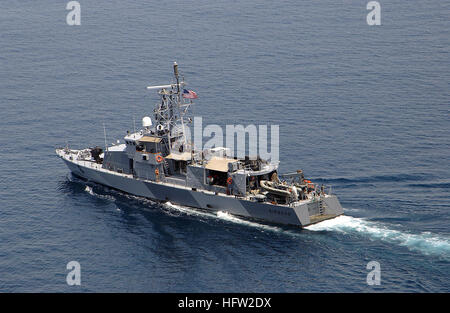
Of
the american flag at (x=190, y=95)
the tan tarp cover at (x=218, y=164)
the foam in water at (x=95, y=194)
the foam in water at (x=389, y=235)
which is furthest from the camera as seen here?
the foam in water at (x=95, y=194)

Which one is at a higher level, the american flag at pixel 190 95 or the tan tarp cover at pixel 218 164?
the american flag at pixel 190 95

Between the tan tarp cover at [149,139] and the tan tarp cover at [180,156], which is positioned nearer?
the tan tarp cover at [180,156]

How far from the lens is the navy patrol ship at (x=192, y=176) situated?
73.8 metres

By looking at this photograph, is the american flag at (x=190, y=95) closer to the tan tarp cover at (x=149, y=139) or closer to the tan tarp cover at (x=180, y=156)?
the tan tarp cover at (x=149, y=139)

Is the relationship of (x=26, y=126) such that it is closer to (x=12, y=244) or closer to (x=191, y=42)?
(x=12, y=244)

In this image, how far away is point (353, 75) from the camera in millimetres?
120188

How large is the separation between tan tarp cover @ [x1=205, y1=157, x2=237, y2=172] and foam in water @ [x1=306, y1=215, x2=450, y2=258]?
44.5ft

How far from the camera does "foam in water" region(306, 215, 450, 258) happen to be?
64.4 metres

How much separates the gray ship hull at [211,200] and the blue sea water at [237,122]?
1.55 meters

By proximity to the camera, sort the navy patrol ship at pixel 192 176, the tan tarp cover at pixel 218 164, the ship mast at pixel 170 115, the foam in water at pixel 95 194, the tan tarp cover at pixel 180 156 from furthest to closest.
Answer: the foam in water at pixel 95 194 < the ship mast at pixel 170 115 < the tan tarp cover at pixel 180 156 < the tan tarp cover at pixel 218 164 < the navy patrol ship at pixel 192 176

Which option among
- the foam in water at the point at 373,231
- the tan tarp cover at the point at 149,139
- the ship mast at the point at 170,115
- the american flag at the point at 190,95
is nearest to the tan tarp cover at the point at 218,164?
the foam in water at the point at 373,231

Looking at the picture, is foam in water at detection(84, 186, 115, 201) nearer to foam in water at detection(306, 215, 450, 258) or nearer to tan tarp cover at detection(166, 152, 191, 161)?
tan tarp cover at detection(166, 152, 191, 161)

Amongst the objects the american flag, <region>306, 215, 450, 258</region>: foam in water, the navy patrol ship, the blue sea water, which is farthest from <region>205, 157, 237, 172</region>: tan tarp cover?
<region>306, 215, 450, 258</region>: foam in water
